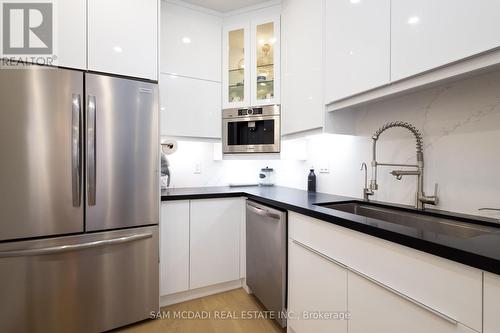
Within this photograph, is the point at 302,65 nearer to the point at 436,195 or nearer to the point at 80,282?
the point at 436,195

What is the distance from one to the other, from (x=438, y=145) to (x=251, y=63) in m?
1.65

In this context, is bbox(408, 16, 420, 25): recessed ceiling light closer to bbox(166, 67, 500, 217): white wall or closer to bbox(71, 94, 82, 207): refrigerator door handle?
bbox(166, 67, 500, 217): white wall

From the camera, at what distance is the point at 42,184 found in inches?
54.8

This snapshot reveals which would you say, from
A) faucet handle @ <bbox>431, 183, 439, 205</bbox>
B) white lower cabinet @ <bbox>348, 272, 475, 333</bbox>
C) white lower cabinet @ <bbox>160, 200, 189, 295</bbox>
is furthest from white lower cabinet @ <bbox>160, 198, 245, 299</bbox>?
faucet handle @ <bbox>431, 183, 439, 205</bbox>

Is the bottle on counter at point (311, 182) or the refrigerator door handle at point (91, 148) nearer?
the refrigerator door handle at point (91, 148)

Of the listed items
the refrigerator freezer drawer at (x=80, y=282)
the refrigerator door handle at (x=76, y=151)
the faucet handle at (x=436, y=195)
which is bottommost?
the refrigerator freezer drawer at (x=80, y=282)

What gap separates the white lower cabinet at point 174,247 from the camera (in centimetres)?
189

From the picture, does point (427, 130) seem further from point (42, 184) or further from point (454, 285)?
point (42, 184)

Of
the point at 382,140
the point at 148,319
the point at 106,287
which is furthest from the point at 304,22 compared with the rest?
the point at 148,319

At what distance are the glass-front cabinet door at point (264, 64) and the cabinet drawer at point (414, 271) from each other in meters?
1.43

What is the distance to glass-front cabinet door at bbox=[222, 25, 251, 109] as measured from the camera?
2320 millimetres

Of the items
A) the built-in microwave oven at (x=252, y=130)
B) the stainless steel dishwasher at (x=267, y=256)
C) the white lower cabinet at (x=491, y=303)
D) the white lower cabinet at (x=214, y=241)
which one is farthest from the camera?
the built-in microwave oven at (x=252, y=130)

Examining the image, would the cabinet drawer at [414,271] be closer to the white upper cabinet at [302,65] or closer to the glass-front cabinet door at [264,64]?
the white upper cabinet at [302,65]

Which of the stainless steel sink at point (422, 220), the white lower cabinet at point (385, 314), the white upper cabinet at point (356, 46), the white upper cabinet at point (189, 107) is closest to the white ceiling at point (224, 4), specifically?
the white upper cabinet at point (189, 107)
